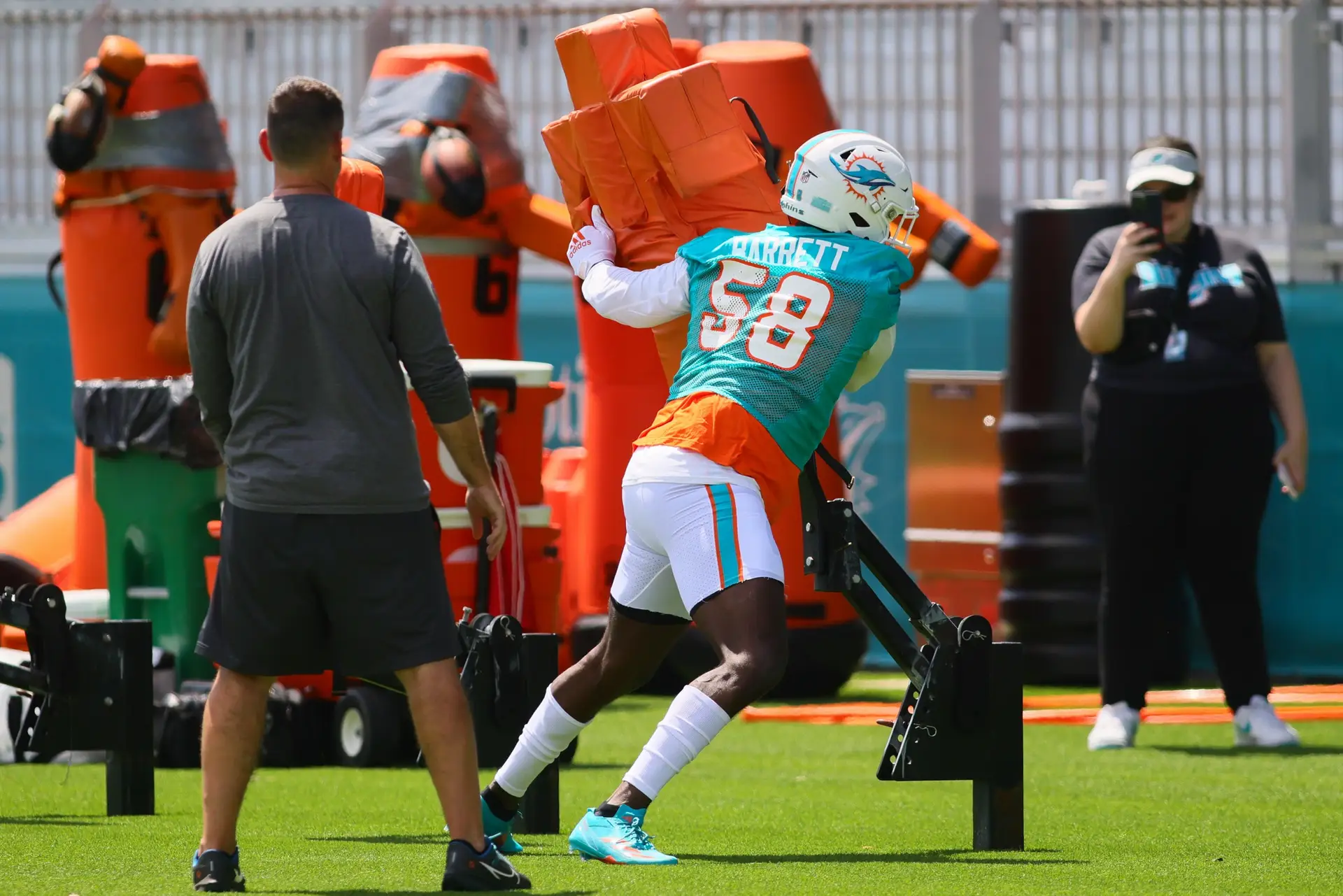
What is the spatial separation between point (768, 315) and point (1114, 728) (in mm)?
3427

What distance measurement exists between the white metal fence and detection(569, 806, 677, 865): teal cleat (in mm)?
7229

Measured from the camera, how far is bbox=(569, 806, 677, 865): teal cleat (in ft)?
15.1

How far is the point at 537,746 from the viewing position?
192 inches

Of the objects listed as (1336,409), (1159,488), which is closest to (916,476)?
(1336,409)

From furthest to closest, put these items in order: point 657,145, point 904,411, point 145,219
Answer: point 904,411 < point 145,219 < point 657,145

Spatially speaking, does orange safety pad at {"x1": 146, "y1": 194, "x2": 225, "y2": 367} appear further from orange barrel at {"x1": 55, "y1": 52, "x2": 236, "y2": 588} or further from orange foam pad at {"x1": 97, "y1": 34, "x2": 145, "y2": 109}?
orange foam pad at {"x1": 97, "y1": 34, "x2": 145, "y2": 109}

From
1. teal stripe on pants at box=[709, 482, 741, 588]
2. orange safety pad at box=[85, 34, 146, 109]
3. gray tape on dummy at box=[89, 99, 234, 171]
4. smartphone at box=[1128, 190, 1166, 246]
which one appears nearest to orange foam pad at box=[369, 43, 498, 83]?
gray tape on dummy at box=[89, 99, 234, 171]

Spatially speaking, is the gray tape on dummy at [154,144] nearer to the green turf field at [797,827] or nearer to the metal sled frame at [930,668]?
the green turf field at [797,827]

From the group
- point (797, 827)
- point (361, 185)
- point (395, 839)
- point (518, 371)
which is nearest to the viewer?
point (395, 839)

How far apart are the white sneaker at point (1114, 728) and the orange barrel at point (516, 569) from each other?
183 centimetres

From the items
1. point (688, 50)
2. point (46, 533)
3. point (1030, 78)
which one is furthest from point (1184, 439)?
point (46, 533)

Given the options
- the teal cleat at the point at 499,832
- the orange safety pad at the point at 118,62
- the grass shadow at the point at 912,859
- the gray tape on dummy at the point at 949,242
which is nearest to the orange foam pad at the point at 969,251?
the gray tape on dummy at the point at 949,242

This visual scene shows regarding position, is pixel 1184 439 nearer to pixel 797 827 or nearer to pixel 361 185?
pixel 797 827

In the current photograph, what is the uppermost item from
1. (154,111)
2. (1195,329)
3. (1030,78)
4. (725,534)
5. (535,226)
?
(1030,78)
